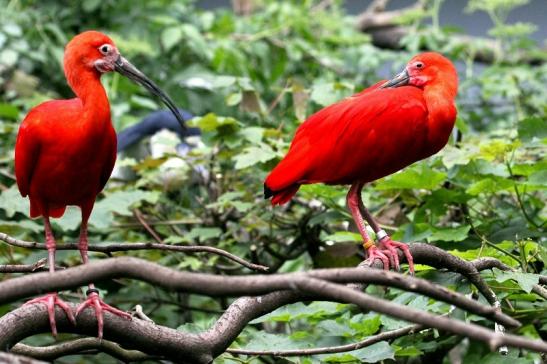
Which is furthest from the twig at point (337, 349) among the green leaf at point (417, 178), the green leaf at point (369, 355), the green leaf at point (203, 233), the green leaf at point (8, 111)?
the green leaf at point (8, 111)

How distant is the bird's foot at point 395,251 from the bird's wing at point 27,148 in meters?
0.98

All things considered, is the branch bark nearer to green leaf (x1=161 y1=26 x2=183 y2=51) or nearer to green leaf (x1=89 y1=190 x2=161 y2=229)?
→ green leaf (x1=89 y1=190 x2=161 y2=229)

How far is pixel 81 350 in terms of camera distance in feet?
7.43

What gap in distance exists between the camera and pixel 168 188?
4355 millimetres

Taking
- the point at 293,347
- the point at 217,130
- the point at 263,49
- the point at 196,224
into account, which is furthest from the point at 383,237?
the point at 263,49

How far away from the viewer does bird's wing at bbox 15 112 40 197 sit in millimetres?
2629

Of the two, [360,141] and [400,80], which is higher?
[400,80]

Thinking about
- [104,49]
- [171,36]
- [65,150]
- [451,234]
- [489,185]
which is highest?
[104,49]

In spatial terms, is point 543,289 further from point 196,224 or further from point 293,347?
point 196,224

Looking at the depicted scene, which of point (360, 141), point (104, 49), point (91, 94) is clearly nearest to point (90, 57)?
point (104, 49)

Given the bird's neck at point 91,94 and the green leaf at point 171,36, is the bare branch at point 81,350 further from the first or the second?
the green leaf at point 171,36

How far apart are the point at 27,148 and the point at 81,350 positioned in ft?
2.11

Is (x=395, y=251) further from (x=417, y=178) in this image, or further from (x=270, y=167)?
(x=270, y=167)

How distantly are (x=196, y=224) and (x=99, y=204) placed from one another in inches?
24.3
